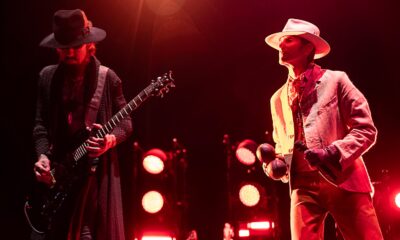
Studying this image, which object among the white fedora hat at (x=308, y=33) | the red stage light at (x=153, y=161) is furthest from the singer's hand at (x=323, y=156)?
the red stage light at (x=153, y=161)

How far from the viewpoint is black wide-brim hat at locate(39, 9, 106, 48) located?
3.55 metres

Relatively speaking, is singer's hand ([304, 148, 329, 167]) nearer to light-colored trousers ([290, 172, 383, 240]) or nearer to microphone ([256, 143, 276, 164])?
light-colored trousers ([290, 172, 383, 240])

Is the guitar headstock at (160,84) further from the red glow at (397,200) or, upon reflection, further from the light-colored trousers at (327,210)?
the red glow at (397,200)

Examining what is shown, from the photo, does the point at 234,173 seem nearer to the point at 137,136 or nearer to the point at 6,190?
the point at 137,136

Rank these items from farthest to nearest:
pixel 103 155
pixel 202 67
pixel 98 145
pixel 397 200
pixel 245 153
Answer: pixel 202 67, pixel 245 153, pixel 397 200, pixel 103 155, pixel 98 145

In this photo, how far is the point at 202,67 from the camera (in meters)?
8.59

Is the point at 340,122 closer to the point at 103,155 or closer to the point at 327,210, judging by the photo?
the point at 327,210

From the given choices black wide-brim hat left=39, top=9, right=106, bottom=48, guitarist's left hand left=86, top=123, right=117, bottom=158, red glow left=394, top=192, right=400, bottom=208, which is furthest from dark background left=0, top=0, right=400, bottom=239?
guitarist's left hand left=86, top=123, right=117, bottom=158

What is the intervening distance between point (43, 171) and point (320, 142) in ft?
6.16

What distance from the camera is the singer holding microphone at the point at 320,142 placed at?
2.96m

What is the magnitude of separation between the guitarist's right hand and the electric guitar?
3 centimetres

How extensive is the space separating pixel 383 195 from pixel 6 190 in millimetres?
4775

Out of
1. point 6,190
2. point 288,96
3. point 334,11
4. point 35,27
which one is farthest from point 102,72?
point 334,11

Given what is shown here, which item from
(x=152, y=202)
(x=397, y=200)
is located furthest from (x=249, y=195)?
(x=397, y=200)
